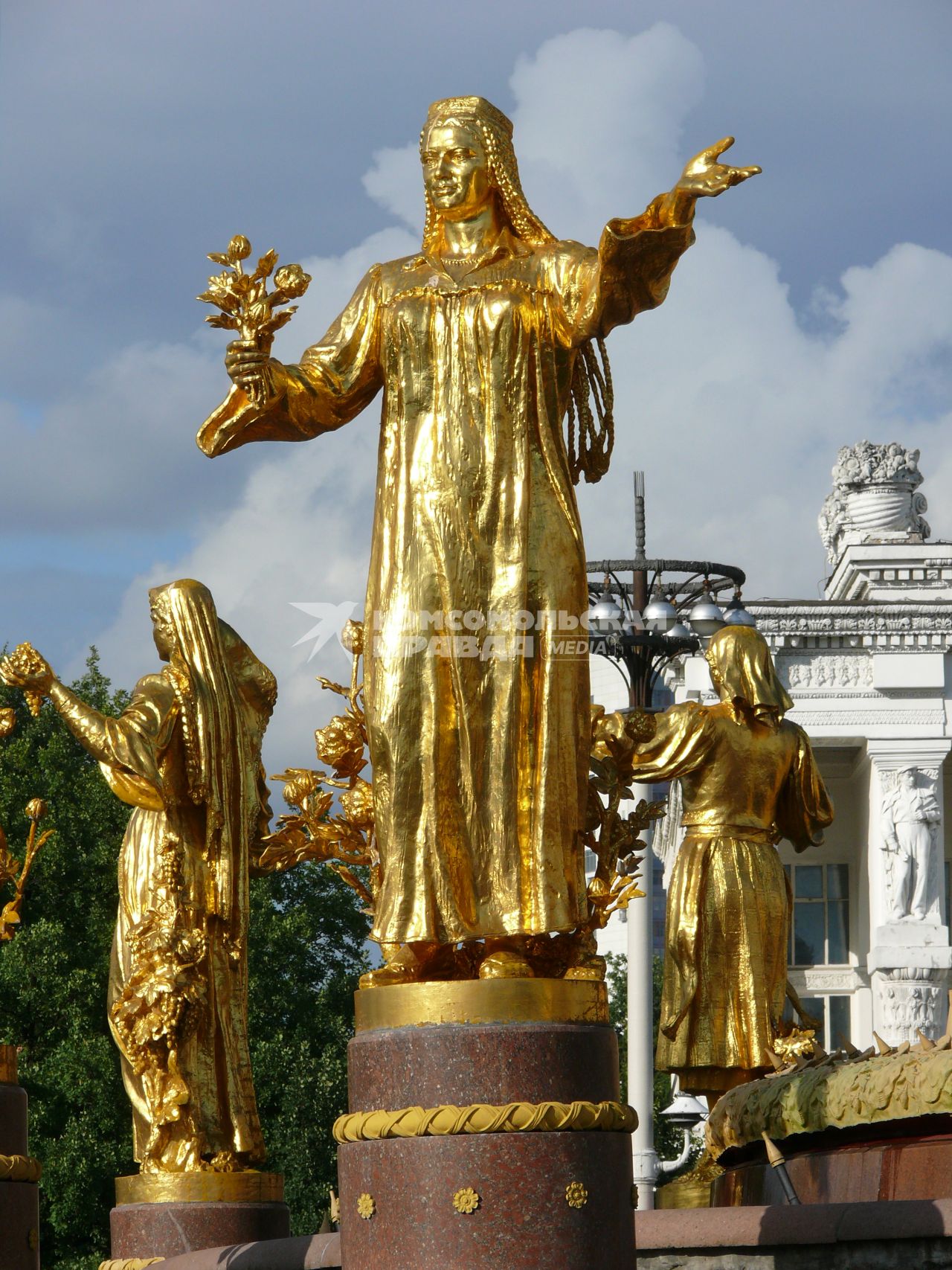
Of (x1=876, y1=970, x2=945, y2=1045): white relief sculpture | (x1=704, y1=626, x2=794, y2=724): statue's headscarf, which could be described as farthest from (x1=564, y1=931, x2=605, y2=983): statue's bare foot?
(x1=876, y1=970, x2=945, y2=1045): white relief sculpture

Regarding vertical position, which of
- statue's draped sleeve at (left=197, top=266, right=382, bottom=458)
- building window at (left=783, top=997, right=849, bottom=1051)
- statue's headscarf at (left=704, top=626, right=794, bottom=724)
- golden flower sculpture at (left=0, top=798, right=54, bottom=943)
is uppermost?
statue's draped sleeve at (left=197, top=266, right=382, bottom=458)

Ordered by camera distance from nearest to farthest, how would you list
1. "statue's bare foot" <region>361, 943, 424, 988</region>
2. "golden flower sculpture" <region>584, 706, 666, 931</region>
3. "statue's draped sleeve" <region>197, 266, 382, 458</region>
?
"statue's bare foot" <region>361, 943, 424, 988</region>
"statue's draped sleeve" <region>197, 266, 382, 458</region>
"golden flower sculpture" <region>584, 706, 666, 931</region>

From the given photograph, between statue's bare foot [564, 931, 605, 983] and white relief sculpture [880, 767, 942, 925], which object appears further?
white relief sculpture [880, 767, 942, 925]

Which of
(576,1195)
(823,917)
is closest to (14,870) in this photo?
(576,1195)

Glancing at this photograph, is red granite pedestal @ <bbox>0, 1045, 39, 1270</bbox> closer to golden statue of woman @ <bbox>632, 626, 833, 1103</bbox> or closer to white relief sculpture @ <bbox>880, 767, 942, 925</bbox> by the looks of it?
golden statue of woman @ <bbox>632, 626, 833, 1103</bbox>

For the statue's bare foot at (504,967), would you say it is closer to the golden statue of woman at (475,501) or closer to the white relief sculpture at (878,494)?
the golden statue of woman at (475,501)

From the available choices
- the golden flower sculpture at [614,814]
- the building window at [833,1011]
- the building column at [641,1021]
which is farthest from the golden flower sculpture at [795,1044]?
the building window at [833,1011]

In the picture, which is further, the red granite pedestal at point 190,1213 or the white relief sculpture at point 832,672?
the white relief sculpture at point 832,672

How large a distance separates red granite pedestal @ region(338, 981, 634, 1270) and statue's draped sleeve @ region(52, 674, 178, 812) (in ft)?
12.8

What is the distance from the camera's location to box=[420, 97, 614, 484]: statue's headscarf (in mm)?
7277

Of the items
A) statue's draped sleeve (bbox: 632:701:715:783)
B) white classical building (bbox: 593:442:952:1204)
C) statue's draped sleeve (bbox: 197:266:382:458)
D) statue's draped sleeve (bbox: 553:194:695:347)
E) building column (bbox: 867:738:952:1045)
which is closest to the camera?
statue's draped sleeve (bbox: 553:194:695:347)

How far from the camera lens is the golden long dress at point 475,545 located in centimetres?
673

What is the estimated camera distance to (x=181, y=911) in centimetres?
1038

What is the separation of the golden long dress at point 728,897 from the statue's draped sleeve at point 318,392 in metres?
2.50
